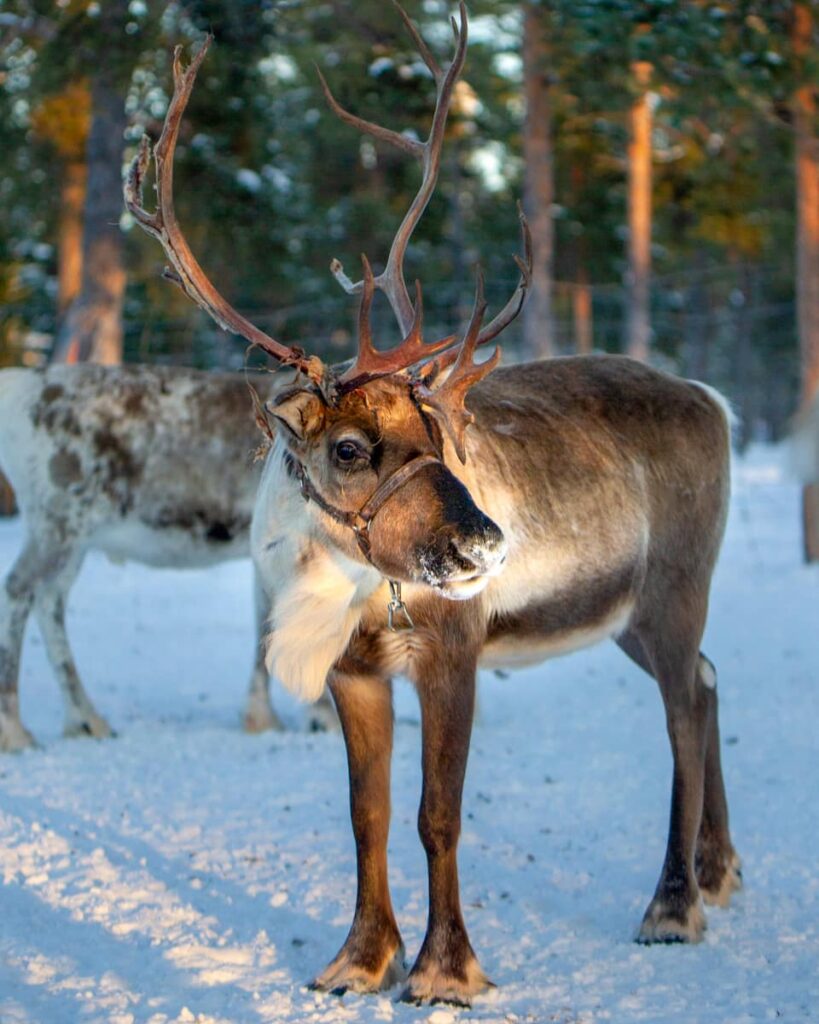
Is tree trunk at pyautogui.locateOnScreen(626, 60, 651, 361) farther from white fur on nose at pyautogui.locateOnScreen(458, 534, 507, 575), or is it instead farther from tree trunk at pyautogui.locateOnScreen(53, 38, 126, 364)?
white fur on nose at pyautogui.locateOnScreen(458, 534, 507, 575)

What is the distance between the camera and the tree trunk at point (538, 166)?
14625 millimetres

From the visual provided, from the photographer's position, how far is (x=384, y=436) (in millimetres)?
3992

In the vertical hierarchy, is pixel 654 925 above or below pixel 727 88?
below

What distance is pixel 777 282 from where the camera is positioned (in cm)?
3716

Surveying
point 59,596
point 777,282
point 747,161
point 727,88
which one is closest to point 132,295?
point 747,161

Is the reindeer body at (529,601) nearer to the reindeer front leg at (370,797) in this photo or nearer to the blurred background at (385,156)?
the reindeer front leg at (370,797)

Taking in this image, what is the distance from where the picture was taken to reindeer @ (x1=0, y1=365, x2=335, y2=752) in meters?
7.72

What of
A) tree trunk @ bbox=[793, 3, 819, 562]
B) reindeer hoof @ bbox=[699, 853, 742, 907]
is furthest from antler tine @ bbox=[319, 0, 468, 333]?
tree trunk @ bbox=[793, 3, 819, 562]

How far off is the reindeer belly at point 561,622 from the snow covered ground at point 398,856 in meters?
0.94

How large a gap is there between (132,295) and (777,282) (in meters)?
17.7

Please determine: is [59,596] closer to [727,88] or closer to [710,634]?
[710,634]

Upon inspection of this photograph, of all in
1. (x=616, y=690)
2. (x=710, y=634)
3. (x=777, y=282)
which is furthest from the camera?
(x=777, y=282)

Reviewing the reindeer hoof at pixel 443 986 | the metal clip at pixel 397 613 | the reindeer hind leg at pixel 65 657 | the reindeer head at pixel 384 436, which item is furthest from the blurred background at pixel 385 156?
the reindeer hoof at pixel 443 986

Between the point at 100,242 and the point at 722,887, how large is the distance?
10.7 meters
